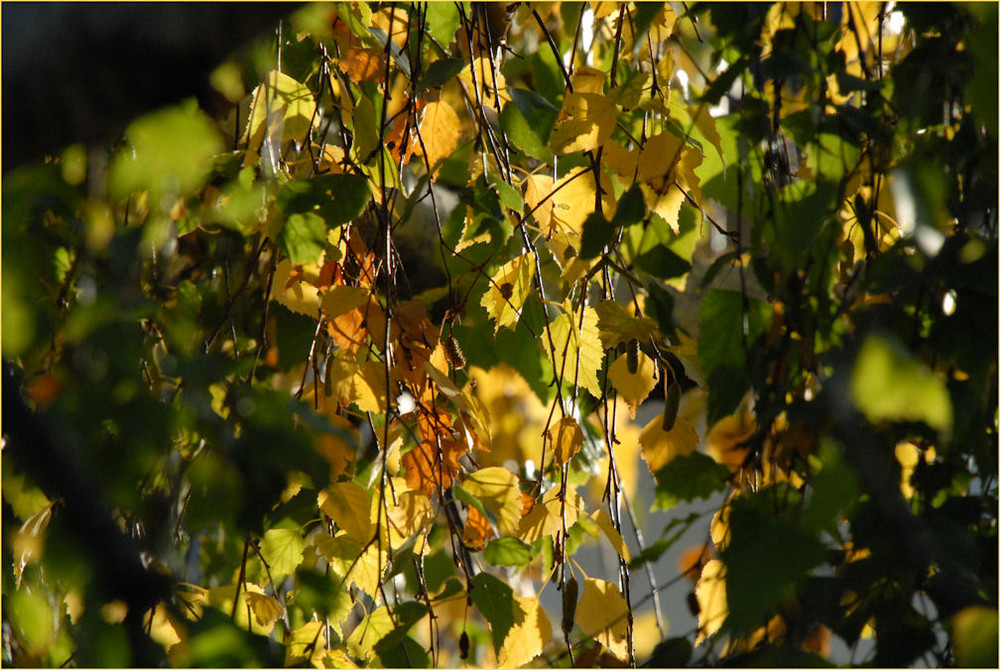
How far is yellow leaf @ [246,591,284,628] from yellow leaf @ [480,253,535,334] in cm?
37

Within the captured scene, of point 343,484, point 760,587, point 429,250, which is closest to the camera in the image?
point 760,587

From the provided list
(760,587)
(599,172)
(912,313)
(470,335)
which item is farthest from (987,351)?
(470,335)

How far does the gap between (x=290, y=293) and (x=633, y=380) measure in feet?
1.30

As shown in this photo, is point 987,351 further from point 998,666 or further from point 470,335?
point 470,335

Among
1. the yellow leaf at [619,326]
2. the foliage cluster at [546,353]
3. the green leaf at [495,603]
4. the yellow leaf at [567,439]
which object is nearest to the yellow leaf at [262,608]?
the foliage cluster at [546,353]

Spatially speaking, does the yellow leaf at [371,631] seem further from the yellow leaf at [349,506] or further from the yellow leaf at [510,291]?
the yellow leaf at [510,291]

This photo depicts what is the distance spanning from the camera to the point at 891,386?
1.46 ft

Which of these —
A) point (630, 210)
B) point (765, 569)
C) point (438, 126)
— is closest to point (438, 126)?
point (438, 126)

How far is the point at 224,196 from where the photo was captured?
104 centimetres

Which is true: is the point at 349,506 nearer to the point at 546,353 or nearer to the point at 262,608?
the point at 262,608

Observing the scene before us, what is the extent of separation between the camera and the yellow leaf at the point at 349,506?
0.86m

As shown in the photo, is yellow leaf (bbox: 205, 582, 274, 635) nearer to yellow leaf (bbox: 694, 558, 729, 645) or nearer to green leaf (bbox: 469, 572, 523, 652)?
green leaf (bbox: 469, 572, 523, 652)

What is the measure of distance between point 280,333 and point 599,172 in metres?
0.49

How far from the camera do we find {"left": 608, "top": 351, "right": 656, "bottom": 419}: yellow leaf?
34.8 inches
